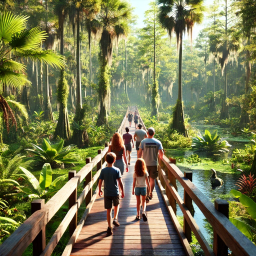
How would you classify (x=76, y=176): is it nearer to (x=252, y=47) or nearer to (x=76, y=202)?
(x=76, y=202)

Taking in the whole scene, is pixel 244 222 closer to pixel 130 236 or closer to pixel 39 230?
pixel 130 236

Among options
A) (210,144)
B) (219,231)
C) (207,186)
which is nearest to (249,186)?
(207,186)

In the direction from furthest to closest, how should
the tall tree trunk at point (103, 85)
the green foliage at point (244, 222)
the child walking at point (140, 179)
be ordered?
the tall tree trunk at point (103, 85)
the child walking at point (140, 179)
the green foliage at point (244, 222)

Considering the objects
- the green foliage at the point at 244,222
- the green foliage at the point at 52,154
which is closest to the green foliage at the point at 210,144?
the green foliage at the point at 52,154

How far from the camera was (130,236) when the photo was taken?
14.9 feet

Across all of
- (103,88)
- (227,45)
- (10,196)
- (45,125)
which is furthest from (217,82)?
(10,196)

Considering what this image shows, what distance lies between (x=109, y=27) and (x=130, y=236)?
20.7 metres

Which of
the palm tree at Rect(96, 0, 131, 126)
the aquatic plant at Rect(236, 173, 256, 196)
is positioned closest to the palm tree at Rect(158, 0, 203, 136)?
the palm tree at Rect(96, 0, 131, 126)

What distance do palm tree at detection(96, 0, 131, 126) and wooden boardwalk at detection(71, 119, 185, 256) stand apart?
18.2m

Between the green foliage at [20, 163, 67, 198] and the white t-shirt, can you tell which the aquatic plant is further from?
the green foliage at [20, 163, 67, 198]

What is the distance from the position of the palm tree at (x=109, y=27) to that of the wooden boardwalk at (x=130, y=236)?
18248 mm

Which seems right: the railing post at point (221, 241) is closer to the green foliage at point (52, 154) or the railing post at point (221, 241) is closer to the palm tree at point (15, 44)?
the palm tree at point (15, 44)

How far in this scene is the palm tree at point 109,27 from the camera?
72.7ft

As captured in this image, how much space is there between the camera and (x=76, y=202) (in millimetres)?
4594
